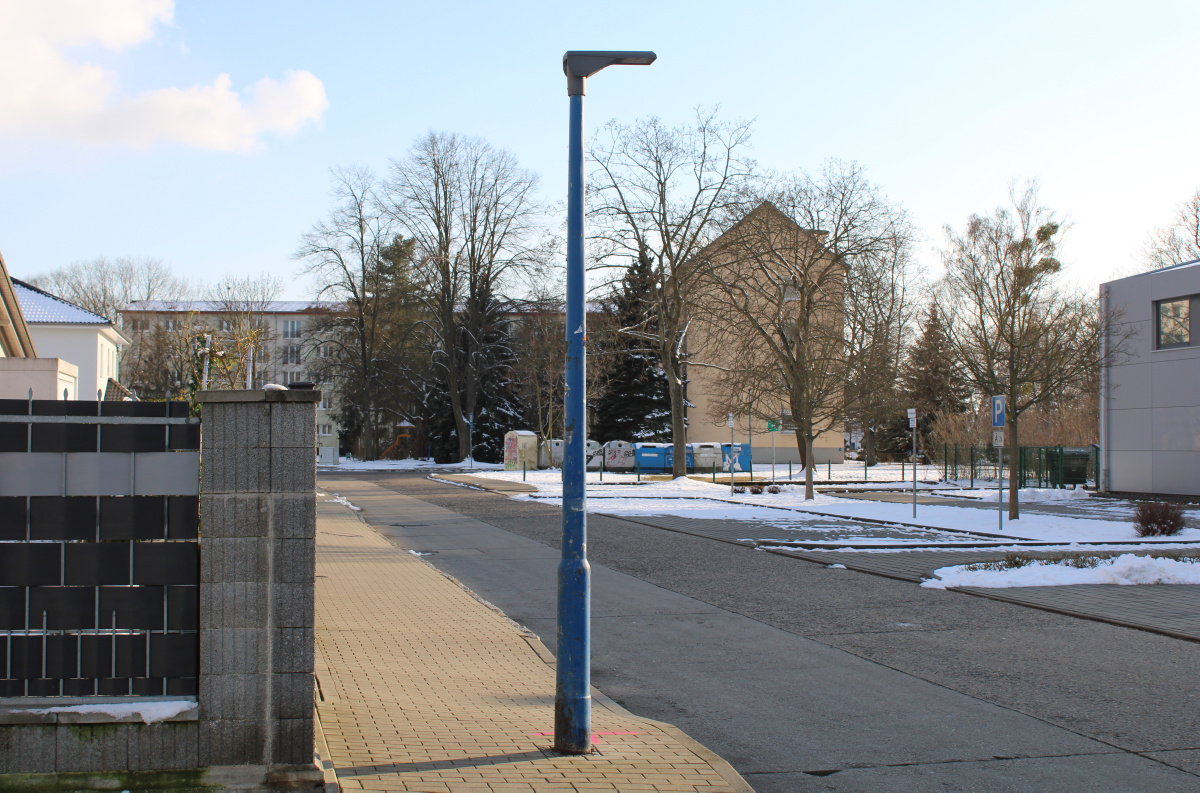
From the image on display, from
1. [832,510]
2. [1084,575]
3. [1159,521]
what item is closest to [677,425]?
[832,510]

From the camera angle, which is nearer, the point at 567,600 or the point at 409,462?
the point at 567,600

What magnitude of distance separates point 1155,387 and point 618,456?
97.8 ft

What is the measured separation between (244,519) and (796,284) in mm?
26836

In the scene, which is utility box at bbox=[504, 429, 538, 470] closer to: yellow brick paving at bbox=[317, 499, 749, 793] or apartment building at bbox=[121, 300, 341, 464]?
apartment building at bbox=[121, 300, 341, 464]

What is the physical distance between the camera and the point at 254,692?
173 inches

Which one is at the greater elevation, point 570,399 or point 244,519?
point 570,399

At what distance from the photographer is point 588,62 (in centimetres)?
548

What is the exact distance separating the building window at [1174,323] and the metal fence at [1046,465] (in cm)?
605

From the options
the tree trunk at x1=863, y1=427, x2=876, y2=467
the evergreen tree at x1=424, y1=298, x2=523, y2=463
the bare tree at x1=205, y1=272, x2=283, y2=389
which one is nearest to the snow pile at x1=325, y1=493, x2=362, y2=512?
the bare tree at x1=205, y1=272, x2=283, y2=389

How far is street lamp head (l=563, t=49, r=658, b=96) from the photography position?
541cm

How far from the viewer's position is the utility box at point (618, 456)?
5412cm

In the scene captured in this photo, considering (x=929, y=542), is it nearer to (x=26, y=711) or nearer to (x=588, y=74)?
(x=588, y=74)

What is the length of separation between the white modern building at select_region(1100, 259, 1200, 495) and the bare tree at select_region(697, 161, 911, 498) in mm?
6866

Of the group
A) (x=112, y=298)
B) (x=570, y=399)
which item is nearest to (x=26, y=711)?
(x=570, y=399)
